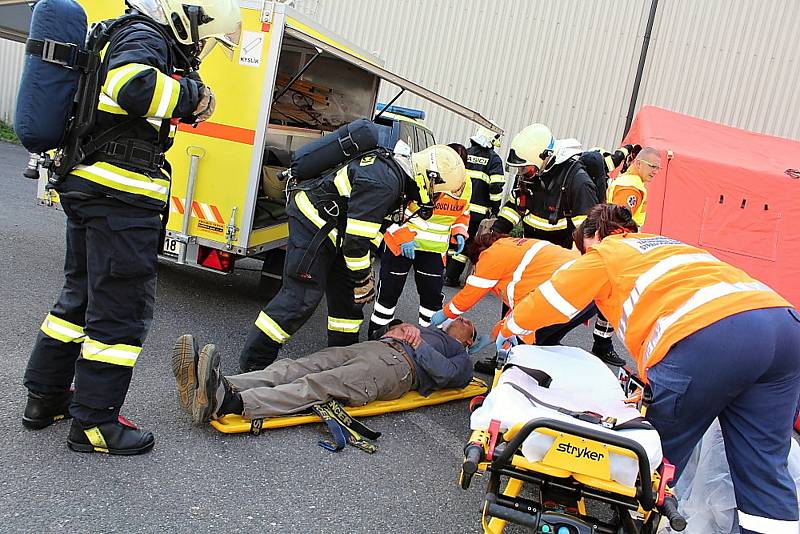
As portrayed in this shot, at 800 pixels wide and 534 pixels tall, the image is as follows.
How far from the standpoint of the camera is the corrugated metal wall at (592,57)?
11.5 meters

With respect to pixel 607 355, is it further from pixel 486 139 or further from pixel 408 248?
pixel 486 139

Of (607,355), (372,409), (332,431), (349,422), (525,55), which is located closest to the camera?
(332,431)

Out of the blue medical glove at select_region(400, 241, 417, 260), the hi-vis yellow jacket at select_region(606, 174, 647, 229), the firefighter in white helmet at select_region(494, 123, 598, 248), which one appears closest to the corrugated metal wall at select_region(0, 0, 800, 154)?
the hi-vis yellow jacket at select_region(606, 174, 647, 229)

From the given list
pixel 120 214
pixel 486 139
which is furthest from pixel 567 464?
pixel 486 139

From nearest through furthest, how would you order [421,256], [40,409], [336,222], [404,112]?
[40,409] < [336,222] < [421,256] < [404,112]

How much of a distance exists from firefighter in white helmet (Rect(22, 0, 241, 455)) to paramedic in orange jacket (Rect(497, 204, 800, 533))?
6.65 feet

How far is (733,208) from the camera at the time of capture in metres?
8.06

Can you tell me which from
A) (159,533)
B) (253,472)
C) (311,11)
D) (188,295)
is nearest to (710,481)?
(253,472)

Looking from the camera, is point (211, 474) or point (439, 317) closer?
point (211, 474)

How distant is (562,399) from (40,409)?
92.8 inches

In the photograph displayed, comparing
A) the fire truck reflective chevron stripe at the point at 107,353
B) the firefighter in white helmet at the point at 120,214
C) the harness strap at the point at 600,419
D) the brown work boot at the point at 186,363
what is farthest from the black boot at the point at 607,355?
the fire truck reflective chevron stripe at the point at 107,353

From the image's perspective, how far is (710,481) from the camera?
3.11m

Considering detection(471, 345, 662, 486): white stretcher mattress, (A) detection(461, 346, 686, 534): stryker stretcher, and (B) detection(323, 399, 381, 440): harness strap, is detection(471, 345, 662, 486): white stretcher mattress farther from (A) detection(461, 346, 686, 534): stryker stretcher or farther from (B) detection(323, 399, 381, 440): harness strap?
(B) detection(323, 399, 381, 440): harness strap

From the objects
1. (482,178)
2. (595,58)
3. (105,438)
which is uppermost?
(595,58)
